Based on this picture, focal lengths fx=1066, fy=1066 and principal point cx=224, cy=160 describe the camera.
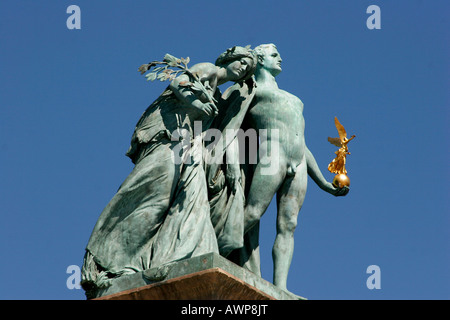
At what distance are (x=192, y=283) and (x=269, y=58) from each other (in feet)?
14.5

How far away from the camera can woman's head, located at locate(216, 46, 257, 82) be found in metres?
14.2

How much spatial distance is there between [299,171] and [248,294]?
9.03ft

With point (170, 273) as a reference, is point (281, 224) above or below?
above

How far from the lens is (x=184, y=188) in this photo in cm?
1334

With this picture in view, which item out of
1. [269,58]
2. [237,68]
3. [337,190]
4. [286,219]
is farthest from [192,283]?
[269,58]

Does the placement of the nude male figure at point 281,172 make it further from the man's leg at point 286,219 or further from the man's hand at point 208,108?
the man's hand at point 208,108

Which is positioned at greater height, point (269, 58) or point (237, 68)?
point (269, 58)

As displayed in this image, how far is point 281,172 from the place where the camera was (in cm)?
1442

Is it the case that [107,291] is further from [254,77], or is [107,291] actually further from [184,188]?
[254,77]

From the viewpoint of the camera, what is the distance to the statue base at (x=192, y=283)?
1210cm

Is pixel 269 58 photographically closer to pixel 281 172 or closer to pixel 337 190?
pixel 281 172

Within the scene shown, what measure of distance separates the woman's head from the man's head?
946 millimetres

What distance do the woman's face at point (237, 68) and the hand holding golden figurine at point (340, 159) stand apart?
168 centimetres

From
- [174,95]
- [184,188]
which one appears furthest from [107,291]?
[174,95]
